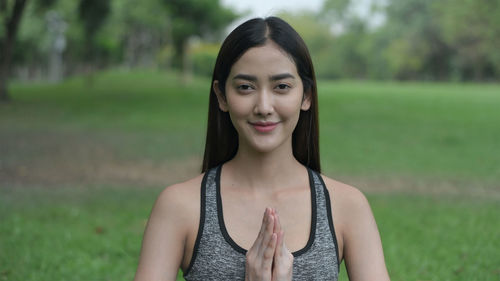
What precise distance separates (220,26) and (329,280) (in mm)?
Answer: 32344

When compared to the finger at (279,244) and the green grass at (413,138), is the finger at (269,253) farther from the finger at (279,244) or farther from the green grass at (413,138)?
the green grass at (413,138)

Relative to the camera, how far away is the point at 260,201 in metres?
2.54

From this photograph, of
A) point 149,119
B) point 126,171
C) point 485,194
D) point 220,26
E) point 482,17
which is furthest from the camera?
point 220,26

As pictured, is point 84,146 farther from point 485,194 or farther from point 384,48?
point 384,48

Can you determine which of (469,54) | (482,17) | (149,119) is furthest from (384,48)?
(149,119)

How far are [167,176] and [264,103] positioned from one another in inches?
313

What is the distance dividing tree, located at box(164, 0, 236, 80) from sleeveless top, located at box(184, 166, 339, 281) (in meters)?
30.4

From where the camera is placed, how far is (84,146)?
44.2 feet

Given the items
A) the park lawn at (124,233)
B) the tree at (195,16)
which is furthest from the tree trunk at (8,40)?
the park lawn at (124,233)

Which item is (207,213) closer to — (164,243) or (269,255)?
(164,243)

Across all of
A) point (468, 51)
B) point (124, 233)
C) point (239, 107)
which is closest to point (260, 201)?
point (239, 107)

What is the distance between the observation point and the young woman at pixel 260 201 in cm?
242

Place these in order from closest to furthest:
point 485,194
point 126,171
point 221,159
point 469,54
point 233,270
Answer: point 233,270 < point 221,159 < point 485,194 < point 126,171 < point 469,54

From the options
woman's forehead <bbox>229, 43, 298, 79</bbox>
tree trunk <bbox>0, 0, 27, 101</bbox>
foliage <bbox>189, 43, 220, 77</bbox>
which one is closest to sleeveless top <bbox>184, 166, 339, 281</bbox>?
woman's forehead <bbox>229, 43, 298, 79</bbox>
